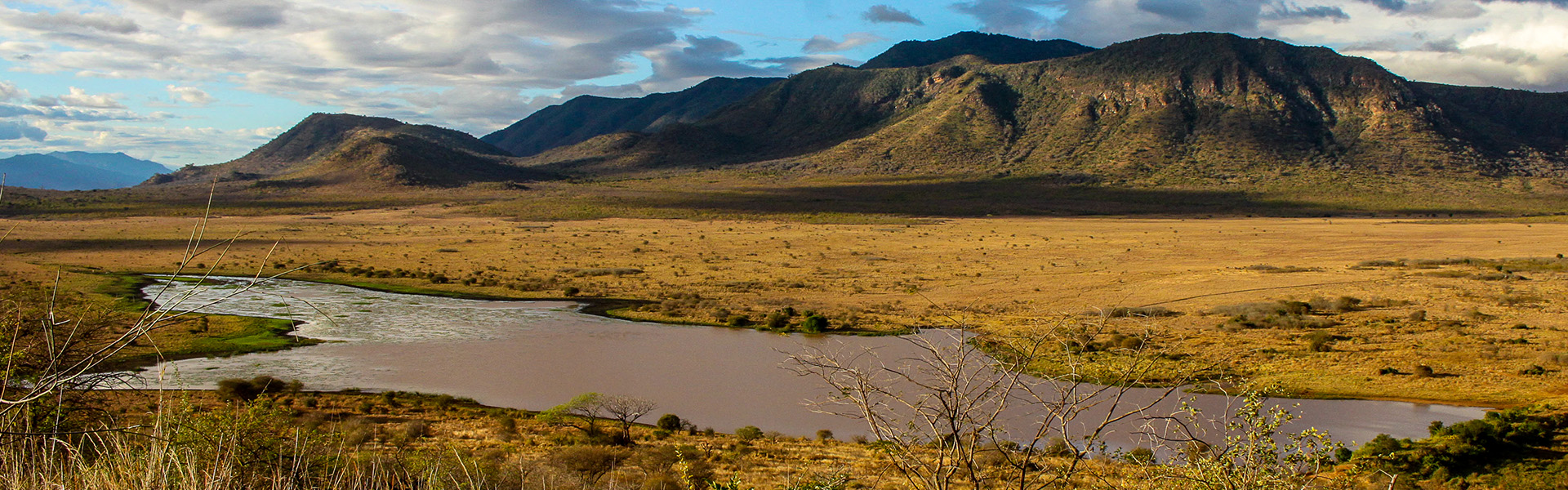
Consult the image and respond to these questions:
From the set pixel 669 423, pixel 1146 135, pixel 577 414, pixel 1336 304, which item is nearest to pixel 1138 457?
pixel 669 423

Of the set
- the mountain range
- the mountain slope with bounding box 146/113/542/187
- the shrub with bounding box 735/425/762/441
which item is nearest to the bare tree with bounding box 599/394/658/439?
the shrub with bounding box 735/425/762/441

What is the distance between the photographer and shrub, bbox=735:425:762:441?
1970 cm

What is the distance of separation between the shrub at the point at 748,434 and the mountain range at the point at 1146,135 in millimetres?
108771

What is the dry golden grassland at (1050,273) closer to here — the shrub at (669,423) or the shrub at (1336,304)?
the shrub at (1336,304)

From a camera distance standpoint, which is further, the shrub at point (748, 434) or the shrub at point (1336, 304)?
the shrub at point (1336, 304)

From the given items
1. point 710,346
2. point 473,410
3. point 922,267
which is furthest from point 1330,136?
point 473,410

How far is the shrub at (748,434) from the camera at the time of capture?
19703mm

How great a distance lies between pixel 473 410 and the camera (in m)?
22.1

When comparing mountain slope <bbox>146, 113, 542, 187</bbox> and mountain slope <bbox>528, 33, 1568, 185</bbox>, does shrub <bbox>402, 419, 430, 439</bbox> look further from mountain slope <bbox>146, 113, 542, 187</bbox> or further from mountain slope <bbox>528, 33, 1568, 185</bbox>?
mountain slope <bbox>146, 113, 542, 187</bbox>

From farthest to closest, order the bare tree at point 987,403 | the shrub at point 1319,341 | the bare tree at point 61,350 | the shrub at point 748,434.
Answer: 1. the shrub at point 1319,341
2. the shrub at point 748,434
3. the bare tree at point 987,403
4. the bare tree at point 61,350

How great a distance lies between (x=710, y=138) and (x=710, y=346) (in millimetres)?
154690

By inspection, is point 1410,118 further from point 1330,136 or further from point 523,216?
point 523,216

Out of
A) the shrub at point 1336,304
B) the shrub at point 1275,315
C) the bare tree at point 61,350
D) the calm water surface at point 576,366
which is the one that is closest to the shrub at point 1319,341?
the shrub at point 1275,315

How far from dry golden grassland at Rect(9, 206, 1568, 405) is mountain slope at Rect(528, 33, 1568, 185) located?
4262cm
